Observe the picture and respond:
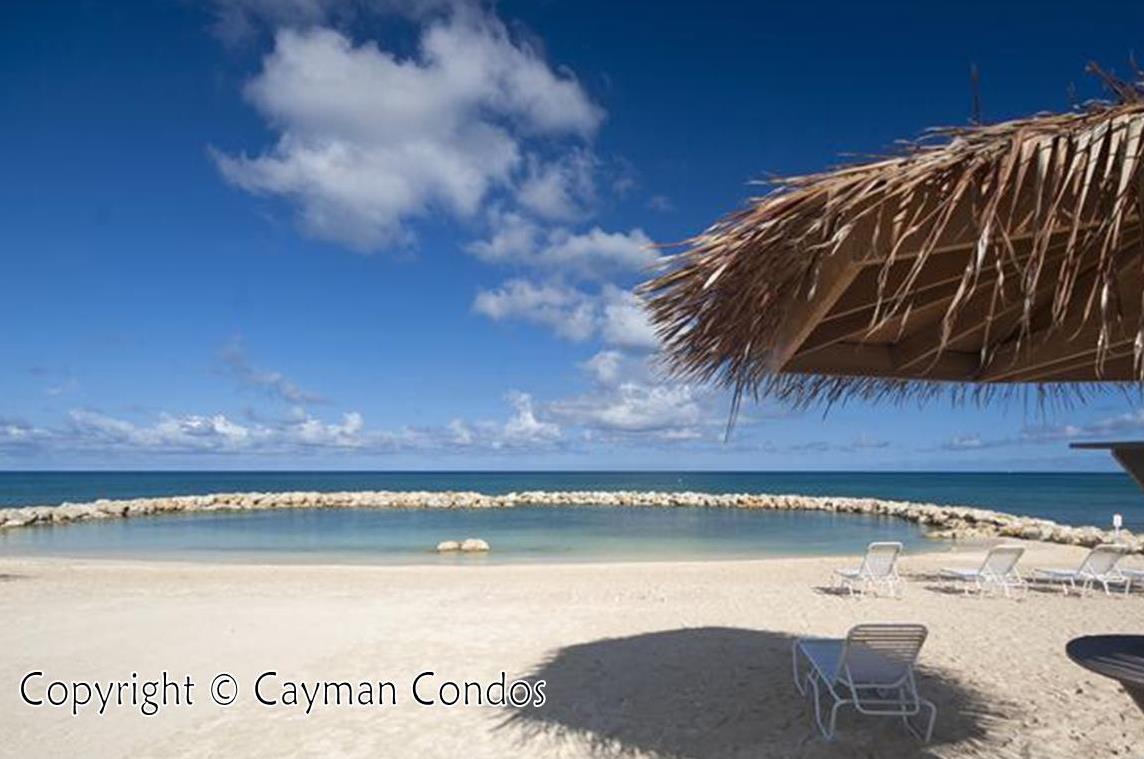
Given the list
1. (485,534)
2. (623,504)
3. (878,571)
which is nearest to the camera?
(878,571)

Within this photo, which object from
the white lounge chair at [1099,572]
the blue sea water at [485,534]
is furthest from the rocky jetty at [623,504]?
the white lounge chair at [1099,572]

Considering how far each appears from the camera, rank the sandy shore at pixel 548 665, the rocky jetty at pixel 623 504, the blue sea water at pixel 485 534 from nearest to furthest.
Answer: the sandy shore at pixel 548 665 → the blue sea water at pixel 485 534 → the rocky jetty at pixel 623 504

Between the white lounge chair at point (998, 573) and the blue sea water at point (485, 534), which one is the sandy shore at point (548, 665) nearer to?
the white lounge chair at point (998, 573)

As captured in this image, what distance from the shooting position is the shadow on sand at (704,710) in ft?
13.7

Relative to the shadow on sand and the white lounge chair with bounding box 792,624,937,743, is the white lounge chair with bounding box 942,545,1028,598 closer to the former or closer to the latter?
Answer: the shadow on sand

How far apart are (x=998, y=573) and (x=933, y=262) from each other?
810 cm

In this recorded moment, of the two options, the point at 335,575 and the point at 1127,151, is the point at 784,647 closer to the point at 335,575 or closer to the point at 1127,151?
the point at 1127,151

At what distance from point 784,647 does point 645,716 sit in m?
2.12

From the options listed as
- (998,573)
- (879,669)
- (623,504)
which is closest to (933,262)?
(879,669)

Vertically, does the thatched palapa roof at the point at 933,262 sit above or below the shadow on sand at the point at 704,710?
above

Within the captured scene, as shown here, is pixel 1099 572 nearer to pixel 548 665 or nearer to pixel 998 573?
pixel 998 573

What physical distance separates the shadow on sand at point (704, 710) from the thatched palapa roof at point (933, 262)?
2.01 metres

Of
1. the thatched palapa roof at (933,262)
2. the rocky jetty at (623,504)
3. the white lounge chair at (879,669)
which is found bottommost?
→ the rocky jetty at (623,504)

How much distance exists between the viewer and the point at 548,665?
19.2 feet
